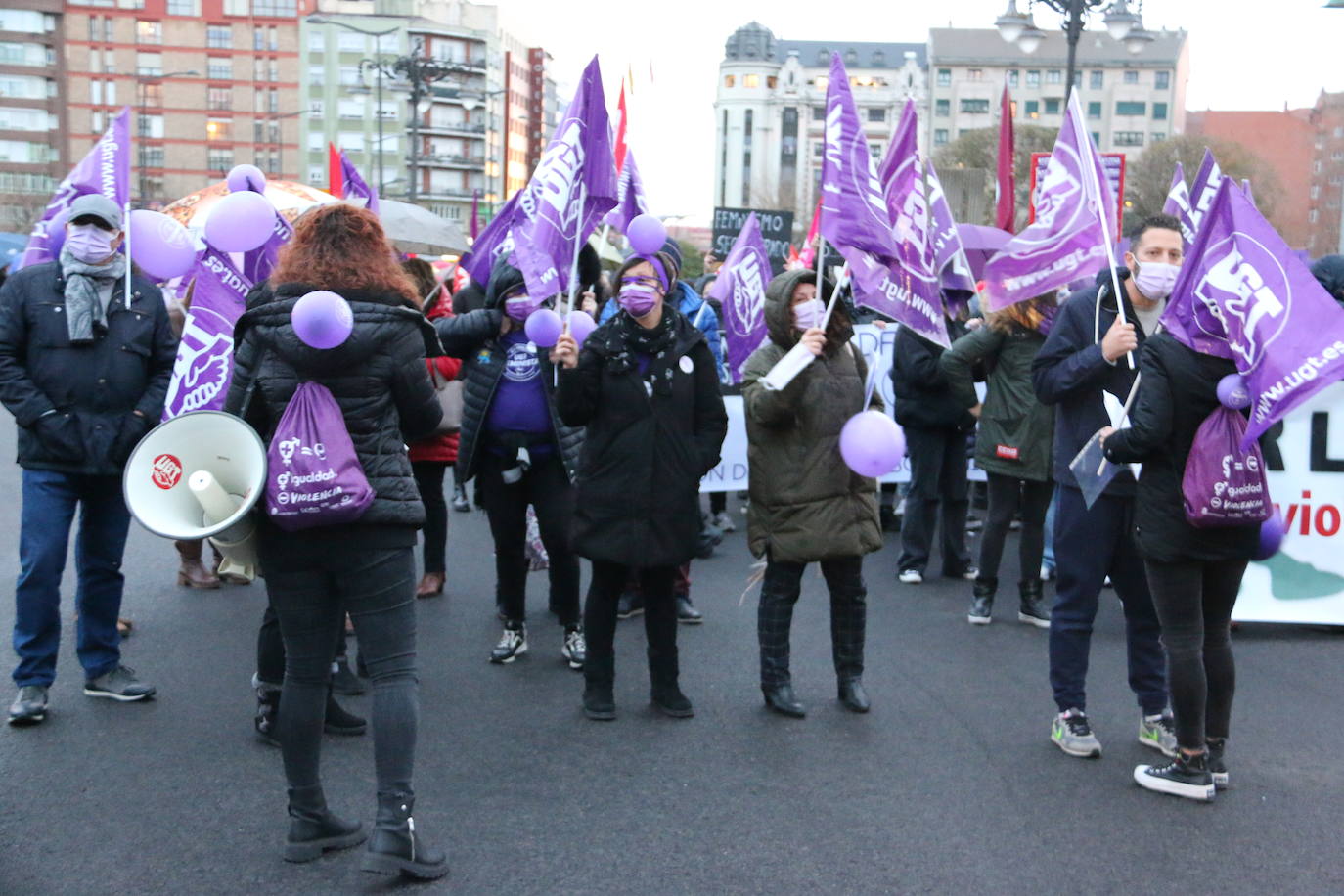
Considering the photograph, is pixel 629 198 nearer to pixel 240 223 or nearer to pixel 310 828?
pixel 240 223

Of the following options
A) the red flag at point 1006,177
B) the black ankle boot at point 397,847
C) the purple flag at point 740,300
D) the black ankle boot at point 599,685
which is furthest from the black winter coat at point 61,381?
the red flag at point 1006,177

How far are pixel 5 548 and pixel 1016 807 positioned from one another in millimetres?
7232

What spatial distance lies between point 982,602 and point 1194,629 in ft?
9.54

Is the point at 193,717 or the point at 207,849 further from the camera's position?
the point at 193,717

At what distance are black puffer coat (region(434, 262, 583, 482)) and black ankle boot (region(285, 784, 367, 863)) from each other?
2.30m

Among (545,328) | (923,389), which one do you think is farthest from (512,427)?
(923,389)

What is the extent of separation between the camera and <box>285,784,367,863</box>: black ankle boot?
4.25 metres

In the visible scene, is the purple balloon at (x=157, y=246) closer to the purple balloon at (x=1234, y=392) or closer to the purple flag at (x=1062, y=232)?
the purple flag at (x=1062, y=232)

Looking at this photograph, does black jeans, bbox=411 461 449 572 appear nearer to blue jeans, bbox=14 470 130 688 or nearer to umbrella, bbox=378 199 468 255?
blue jeans, bbox=14 470 130 688

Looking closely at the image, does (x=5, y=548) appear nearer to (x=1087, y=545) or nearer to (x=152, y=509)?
(x=152, y=509)

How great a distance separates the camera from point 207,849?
434cm

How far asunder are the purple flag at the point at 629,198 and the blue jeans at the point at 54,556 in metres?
2.52

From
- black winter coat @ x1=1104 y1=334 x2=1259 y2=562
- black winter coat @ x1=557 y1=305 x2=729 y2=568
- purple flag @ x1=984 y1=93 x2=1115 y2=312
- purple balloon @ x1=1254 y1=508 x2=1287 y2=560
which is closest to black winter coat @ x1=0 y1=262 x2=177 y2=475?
black winter coat @ x1=557 y1=305 x2=729 y2=568

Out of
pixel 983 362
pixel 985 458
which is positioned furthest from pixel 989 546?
pixel 983 362
